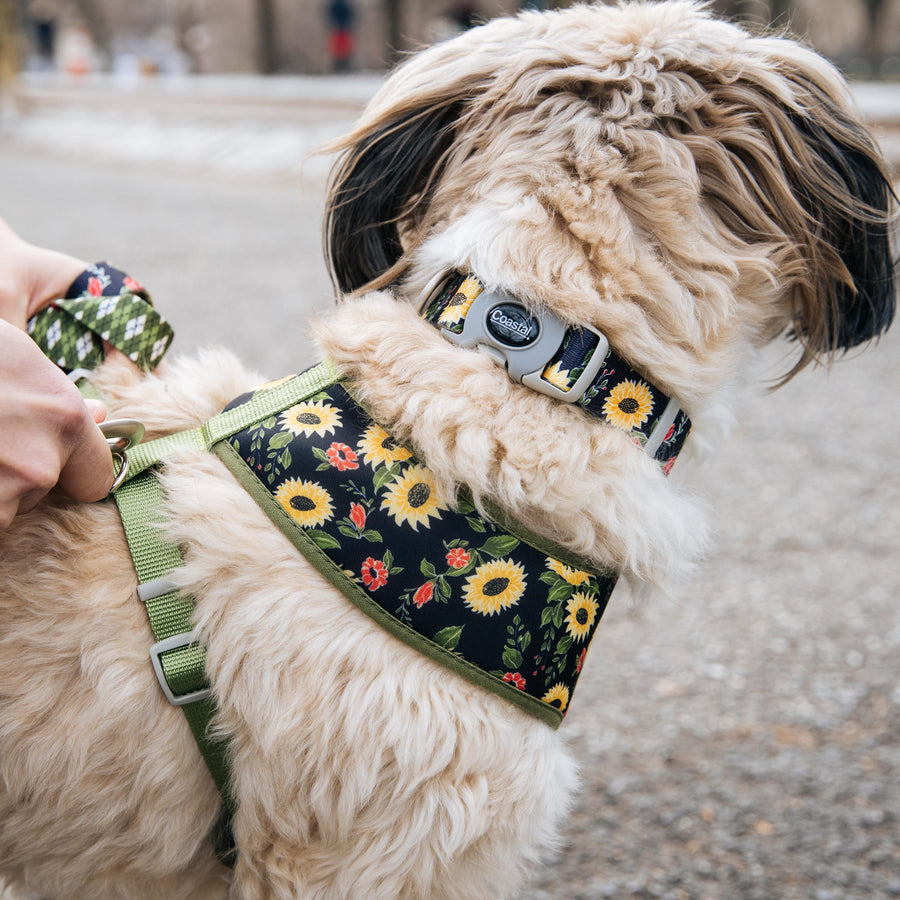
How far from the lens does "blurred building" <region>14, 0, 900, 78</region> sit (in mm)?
21703

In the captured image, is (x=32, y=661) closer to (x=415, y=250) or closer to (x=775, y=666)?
(x=415, y=250)

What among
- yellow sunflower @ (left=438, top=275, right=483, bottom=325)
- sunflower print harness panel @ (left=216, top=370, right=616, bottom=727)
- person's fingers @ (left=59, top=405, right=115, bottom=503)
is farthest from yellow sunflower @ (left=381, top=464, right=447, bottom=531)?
person's fingers @ (left=59, top=405, right=115, bottom=503)

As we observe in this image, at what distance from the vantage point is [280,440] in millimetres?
1209

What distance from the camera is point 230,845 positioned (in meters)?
1.33

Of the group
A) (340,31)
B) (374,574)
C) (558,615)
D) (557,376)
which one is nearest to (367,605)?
(374,574)

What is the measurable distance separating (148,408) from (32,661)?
416mm

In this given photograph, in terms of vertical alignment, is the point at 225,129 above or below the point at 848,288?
below

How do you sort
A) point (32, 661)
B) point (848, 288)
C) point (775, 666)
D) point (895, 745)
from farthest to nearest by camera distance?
point (775, 666)
point (895, 745)
point (848, 288)
point (32, 661)

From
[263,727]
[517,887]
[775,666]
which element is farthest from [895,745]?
[263,727]

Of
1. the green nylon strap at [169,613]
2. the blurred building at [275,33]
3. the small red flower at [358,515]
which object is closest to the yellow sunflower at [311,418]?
the small red flower at [358,515]

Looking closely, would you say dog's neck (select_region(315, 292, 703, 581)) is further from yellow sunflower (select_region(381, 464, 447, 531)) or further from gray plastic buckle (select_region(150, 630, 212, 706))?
gray plastic buckle (select_region(150, 630, 212, 706))

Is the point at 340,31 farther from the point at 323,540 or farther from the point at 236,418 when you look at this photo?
the point at 323,540

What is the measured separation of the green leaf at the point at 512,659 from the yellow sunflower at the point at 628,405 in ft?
1.13

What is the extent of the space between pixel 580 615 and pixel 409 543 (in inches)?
10.5
